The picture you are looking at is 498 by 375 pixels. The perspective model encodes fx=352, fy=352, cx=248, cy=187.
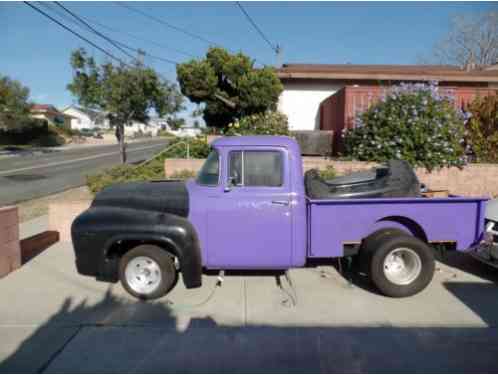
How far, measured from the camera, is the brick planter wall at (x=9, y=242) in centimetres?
504

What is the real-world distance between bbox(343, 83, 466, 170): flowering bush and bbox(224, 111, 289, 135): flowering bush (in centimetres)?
264

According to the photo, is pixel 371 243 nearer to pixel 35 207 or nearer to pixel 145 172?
pixel 145 172

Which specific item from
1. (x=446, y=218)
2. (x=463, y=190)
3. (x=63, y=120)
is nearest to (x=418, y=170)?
(x=463, y=190)

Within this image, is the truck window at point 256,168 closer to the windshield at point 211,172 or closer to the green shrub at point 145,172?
the windshield at point 211,172

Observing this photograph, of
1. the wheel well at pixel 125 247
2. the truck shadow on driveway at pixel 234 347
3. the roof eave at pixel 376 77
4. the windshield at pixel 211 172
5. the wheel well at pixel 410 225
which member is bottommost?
the truck shadow on driveway at pixel 234 347

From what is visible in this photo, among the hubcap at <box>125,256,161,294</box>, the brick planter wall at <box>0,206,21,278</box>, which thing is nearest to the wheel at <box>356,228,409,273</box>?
the hubcap at <box>125,256,161,294</box>

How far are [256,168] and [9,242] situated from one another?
3.86m

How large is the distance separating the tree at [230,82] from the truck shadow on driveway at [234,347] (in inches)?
353

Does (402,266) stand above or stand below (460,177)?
below

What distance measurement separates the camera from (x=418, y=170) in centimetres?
775

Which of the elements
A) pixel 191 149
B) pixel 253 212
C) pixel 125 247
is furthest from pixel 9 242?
pixel 191 149

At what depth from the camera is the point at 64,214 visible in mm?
6605

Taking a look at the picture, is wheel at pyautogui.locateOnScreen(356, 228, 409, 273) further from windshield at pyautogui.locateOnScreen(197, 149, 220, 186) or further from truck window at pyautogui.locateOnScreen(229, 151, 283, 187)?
windshield at pyautogui.locateOnScreen(197, 149, 220, 186)

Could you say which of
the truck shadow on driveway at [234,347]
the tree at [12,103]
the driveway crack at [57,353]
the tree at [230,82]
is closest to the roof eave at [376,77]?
the tree at [230,82]
